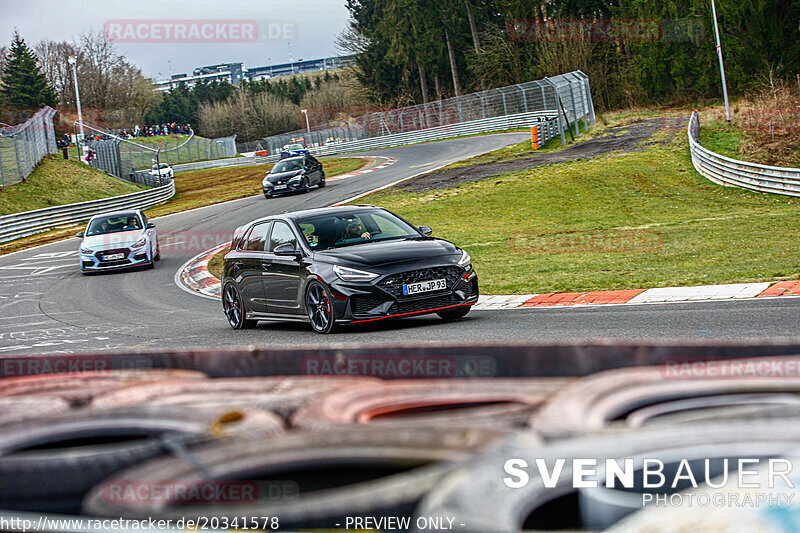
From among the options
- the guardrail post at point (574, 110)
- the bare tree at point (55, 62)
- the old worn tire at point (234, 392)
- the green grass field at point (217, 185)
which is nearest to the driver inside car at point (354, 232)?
the old worn tire at point (234, 392)

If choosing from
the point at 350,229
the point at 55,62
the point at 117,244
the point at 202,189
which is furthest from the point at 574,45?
the point at 55,62

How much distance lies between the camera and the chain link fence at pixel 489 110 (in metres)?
45.0

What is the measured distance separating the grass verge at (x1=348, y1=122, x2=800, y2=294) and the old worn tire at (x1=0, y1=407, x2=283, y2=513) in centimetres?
1075

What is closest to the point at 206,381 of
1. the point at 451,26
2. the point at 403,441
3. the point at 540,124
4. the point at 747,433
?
the point at 403,441

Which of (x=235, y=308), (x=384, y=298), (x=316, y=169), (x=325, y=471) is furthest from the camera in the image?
(x=316, y=169)

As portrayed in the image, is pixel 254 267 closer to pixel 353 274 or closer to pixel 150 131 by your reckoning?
pixel 353 274

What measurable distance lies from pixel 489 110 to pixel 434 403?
6329 cm

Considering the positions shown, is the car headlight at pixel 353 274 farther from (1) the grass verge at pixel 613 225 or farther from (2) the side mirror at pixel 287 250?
(1) the grass verge at pixel 613 225

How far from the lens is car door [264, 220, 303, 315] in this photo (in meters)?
11.0

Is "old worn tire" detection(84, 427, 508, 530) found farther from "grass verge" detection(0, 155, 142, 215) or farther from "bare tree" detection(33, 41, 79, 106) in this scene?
"bare tree" detection(33, 41, 79, 106)

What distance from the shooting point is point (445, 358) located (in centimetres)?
311

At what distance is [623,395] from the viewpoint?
8.66 ft

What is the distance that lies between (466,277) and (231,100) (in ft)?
411

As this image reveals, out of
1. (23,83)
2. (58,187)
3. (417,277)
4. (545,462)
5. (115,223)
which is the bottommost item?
(417,277)
